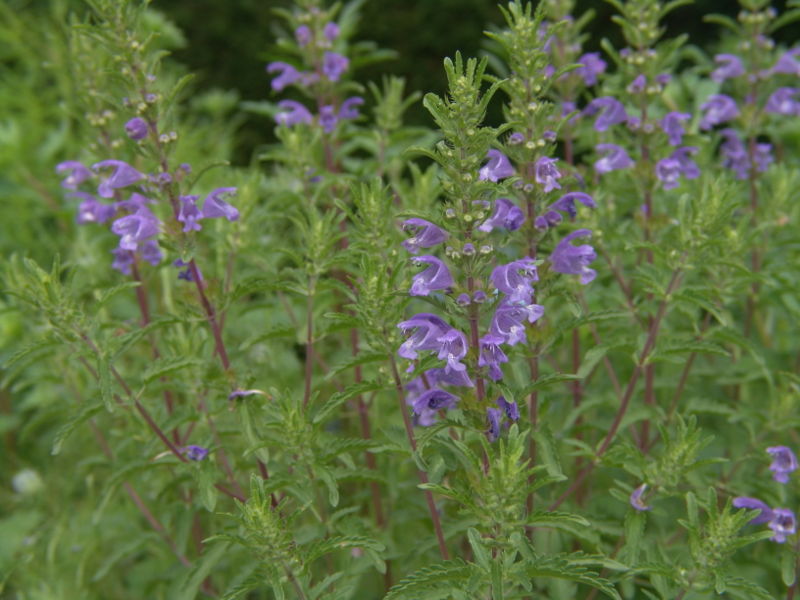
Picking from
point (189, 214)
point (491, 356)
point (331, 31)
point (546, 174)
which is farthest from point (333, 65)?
point (491, 356)

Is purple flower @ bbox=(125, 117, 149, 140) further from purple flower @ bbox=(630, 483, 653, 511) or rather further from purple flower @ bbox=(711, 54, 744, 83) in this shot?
purple flower @ bbox=(711, 54, 744, 83)

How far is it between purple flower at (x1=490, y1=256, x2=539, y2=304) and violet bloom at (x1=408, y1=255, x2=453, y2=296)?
124mm

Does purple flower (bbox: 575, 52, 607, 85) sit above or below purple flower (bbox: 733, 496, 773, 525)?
above

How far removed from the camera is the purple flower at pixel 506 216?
218 centimetres

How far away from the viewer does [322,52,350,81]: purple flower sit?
3480 millimetres

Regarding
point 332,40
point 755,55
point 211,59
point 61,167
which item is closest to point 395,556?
point 61,167

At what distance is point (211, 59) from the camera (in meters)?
7.96

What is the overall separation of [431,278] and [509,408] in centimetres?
42

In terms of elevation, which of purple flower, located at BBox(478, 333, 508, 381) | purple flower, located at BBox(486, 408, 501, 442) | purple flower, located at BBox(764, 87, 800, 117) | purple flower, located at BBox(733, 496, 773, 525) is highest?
purple flower, located at BBox(478, 333, 508, 381)

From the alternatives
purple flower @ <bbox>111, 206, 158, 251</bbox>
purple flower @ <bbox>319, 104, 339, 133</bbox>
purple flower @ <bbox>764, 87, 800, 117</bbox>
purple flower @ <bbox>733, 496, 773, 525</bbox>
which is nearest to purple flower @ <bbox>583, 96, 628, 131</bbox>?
purple flower @ <bbox>764, 87, 800, 117</bbox>

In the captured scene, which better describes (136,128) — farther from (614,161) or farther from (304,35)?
(614,161)

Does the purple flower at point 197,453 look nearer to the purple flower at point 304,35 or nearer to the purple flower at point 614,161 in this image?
the purple flower at point 614,161

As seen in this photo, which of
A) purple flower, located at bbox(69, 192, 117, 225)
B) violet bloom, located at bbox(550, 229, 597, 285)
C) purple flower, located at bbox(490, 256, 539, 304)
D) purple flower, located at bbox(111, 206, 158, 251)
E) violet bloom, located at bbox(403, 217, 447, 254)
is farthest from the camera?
purple flower, located at bbox(69, 192, 117, 225)

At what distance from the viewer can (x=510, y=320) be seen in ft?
6.79
